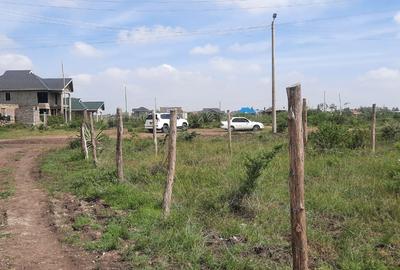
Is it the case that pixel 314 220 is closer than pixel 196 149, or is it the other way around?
pixel 314 220

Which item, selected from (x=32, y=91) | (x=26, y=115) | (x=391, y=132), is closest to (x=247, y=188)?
(x=391, y=132)

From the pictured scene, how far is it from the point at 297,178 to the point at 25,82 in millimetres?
66386

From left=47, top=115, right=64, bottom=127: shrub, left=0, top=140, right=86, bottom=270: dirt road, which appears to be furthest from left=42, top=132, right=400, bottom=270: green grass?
left=47, top=115, right=64, bottom=127: shrub

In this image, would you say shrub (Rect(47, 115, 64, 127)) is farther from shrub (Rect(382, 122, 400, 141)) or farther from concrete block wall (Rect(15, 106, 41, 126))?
shrub (Rect(382, 122, 400, 141))

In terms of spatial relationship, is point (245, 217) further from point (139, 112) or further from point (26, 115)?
point (139, 112)

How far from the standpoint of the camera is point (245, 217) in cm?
812

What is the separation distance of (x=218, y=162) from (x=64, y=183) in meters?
4.19

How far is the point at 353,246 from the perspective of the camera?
635cm

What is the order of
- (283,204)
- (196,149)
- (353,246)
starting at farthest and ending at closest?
(196,149) < (283,204) < (353,246)

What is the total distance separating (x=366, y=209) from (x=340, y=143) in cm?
750

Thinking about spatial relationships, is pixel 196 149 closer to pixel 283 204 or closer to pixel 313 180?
pixel 313 180

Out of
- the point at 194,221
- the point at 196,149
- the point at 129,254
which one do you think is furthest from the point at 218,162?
the point at 129,254

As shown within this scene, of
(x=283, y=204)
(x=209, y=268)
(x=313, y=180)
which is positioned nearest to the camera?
(x=209, y=268)

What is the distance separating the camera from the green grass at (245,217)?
6.17 m
